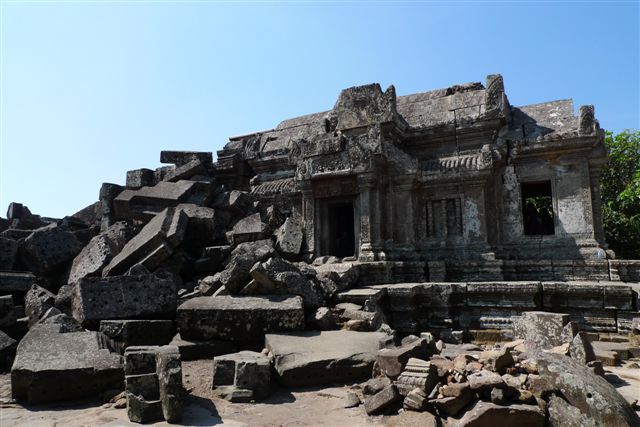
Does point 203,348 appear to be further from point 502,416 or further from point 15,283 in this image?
point 15,283

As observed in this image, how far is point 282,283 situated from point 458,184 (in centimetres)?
479

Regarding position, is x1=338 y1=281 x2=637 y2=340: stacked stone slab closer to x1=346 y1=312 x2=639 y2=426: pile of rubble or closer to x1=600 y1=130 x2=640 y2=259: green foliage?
x1=346 y1=312 x2=639 y2=426: pile of rubble

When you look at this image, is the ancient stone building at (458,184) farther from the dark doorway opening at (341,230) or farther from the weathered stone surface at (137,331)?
the weathered stone surface at (137,331)

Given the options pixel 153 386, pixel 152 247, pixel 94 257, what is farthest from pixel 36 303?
pixel 153 386

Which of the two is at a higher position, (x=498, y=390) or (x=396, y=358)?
(x=396, y=358)

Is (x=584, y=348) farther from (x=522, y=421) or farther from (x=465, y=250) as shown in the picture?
(x=465, y=250)

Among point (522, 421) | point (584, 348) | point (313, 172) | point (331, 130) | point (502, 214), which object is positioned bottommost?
point (522, 421)

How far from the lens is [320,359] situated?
4383 mm

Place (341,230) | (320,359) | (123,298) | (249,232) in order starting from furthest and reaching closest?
1. (341,230)
2. (249,232)
3. (123,298)
4. (320,359)

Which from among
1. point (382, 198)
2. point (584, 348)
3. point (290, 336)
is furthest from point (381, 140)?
point (584, 348)

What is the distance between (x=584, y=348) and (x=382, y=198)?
206 inches

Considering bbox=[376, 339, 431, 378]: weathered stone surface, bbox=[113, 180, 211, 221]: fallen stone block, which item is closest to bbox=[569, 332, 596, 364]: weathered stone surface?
bbox=[376, 339, 431, 378]: weathered stone surface

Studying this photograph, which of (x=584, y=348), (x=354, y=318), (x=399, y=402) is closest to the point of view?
(x=399, y=402)

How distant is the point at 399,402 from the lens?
359 cm
